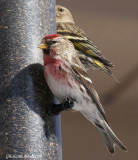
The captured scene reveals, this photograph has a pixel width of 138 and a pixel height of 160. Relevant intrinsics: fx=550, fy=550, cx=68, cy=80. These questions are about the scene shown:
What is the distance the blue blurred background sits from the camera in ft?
14.6

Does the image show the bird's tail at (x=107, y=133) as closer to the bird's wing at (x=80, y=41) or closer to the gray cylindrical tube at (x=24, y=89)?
the gray cylindrical tube at (x=24, y=89)

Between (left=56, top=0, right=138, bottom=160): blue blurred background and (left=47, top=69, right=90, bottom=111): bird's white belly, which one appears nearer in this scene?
(left=47, top=69, right=90, bottom=111): bird's white belly

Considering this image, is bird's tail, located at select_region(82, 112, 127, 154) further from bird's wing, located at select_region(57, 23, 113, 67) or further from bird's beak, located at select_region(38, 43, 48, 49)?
bird's wing, located at select_region(57, 23, 113, 67)

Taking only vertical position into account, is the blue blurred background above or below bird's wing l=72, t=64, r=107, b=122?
below

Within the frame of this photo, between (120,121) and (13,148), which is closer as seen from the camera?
(13,148)

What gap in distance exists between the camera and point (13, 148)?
2.10 metres

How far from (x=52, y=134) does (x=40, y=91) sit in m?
0.18

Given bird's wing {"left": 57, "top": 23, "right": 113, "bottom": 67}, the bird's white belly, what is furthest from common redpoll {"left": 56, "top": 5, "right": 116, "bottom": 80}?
the bird's white belly

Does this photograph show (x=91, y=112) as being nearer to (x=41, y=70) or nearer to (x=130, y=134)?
(x=41, y=70)

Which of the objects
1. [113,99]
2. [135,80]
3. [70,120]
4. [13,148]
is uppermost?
[13,148]

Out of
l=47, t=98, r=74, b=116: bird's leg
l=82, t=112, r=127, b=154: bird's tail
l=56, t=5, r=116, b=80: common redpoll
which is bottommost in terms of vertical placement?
l=56, t=5, r=116, b=80: common redpoll

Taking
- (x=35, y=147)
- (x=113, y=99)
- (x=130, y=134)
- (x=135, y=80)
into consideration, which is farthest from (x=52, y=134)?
(x=130, y=134)

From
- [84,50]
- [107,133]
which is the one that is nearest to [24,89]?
[107,133]

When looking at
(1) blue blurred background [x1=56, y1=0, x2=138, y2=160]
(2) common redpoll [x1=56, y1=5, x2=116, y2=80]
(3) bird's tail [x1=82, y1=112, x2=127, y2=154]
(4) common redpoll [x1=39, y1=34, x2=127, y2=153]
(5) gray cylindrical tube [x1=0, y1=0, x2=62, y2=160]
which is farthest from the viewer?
(1) blue blurred background [x1=56, y1=0, x2=138, y2=160]
